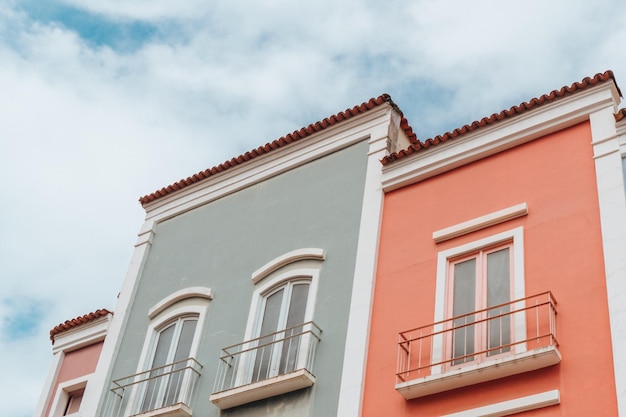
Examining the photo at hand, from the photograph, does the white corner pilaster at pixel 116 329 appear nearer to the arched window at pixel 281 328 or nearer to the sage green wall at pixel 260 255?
the sage green wall at pixel 260 255

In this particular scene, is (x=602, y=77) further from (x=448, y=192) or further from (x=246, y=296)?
(x=246, y=296)

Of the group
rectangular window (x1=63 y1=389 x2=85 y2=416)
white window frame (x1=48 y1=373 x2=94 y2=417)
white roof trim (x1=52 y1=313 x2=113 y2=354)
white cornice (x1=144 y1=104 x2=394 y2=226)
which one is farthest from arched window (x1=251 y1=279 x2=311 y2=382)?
rectangular window (x1=63 y1=389 x2=85 y2=416)

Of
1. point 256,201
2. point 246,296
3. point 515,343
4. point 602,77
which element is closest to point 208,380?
point 246,296

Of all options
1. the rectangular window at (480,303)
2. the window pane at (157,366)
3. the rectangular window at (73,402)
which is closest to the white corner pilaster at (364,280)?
the rectangular window at (480,303)

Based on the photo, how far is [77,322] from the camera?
62.4 ft

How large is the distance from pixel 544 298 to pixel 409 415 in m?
2.35

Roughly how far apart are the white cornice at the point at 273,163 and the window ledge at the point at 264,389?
16.1 feet

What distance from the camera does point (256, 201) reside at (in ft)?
59.8

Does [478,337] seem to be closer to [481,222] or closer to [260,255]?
[481,222]

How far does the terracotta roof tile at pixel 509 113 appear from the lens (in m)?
14.4

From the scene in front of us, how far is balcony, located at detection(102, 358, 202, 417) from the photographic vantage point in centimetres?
1558

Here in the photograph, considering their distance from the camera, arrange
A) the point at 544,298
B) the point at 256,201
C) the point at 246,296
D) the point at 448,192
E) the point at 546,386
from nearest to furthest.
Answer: the point at 546,386 < the point at 544,298 < the point at 448,192 < the point at 246,296 < the point at 256,201

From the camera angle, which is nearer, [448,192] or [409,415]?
[409,415]

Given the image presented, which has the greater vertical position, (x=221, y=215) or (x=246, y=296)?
(x=221, y=215)
